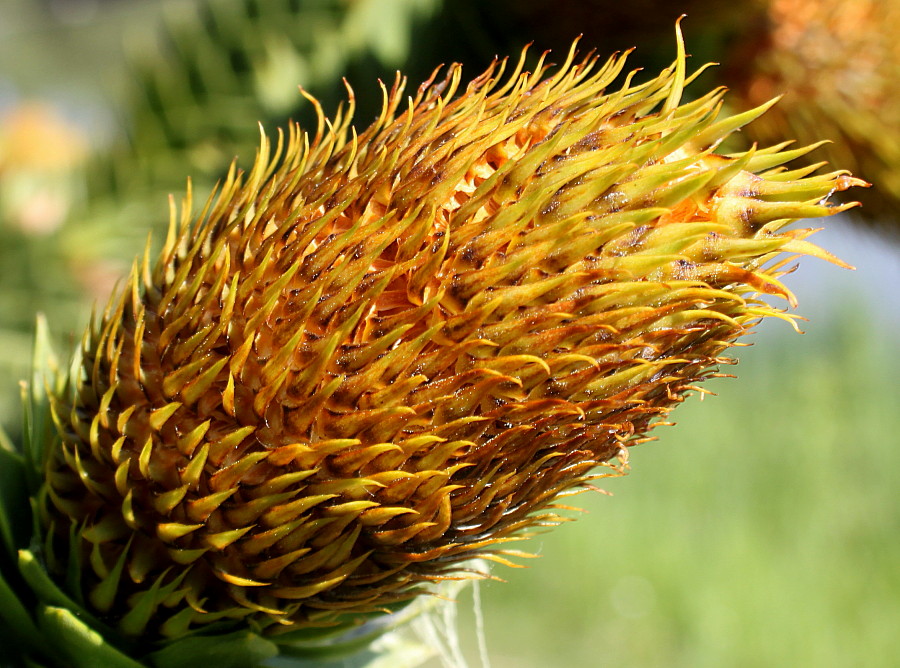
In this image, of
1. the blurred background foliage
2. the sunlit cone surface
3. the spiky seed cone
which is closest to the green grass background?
the blurred background foliage

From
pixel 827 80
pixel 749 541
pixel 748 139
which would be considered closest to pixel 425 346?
pixel 748 139

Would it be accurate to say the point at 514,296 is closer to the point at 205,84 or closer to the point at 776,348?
the point at 205,84

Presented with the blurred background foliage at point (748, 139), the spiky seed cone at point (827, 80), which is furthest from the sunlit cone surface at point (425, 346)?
the spiky seed cone at point (827, 80)

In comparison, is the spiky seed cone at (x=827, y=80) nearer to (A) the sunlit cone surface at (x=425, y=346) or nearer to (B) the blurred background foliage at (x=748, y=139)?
(B) the blurred background foliage at (x=748, y=139)

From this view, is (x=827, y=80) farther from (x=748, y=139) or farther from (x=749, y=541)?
(x=749, y=541)

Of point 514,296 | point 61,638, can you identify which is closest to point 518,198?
point 514,296

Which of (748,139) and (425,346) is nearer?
(425,346)

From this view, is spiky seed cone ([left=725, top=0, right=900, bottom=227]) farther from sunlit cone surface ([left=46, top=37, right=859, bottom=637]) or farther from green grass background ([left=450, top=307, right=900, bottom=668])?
green grass background ([left=450, top=307, right=900, bottom=668])
